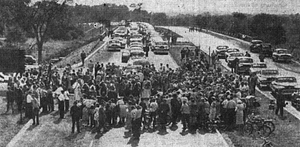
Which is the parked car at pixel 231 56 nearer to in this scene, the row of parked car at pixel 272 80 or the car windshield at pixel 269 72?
the row of parked car at pixel 272 80

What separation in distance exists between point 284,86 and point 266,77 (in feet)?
11.5

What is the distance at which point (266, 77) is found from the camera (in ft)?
98.6

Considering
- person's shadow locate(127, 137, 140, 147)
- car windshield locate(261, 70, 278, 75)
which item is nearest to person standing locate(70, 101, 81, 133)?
person's shadow locate(127, 137, 140, 147)

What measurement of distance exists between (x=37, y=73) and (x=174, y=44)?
31526 mm

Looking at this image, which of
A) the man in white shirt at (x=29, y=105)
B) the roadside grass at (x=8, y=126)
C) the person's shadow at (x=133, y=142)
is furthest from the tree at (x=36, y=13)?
the person's shadow at (x=133, y=142)

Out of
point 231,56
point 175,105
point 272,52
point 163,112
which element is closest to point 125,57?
point 231,56

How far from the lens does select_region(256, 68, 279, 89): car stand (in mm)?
29812

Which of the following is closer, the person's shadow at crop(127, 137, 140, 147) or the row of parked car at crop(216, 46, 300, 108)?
the person's shadow at crop(127, 137, 140, 147)

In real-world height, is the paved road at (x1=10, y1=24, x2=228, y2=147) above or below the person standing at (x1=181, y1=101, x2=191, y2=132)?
below

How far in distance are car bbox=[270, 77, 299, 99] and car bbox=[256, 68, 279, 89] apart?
1.21 metres

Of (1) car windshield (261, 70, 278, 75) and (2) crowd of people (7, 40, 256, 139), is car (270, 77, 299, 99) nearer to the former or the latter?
(1) car windshield (261, 70, 278, 75)

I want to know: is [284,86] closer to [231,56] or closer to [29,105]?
[231,56]

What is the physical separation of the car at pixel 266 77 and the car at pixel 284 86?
1.21 m

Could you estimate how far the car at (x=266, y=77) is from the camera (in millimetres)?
29812
